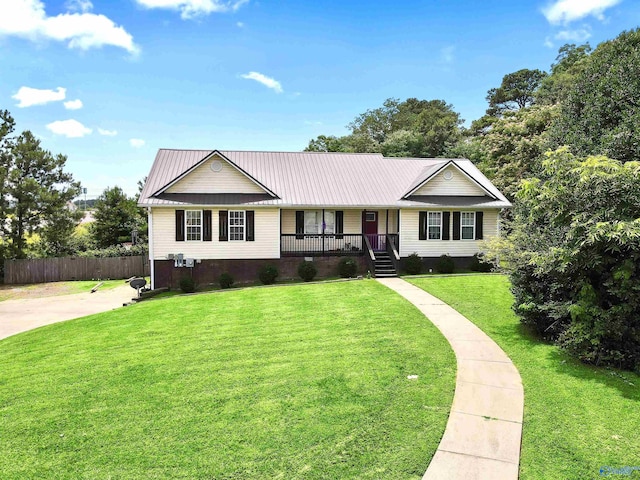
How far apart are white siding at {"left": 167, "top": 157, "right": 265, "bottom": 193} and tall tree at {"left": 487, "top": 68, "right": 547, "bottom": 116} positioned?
157 feet

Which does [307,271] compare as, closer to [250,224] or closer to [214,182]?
[250,224]

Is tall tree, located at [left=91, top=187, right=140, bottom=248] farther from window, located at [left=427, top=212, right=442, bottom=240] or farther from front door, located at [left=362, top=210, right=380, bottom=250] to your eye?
window, located at [left=427, top=212, right=442, bottom=240]

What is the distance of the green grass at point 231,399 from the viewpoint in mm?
4844

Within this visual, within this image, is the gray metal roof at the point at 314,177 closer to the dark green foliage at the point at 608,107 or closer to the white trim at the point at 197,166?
the white trim at the point at 197,166

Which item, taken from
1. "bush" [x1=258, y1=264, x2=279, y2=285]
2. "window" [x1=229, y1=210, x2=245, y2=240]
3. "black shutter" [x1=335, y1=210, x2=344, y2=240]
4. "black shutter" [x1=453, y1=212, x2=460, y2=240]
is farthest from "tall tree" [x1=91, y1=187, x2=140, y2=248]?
"black shutter" [x1=453, y1=212, x2=460, y2=240]

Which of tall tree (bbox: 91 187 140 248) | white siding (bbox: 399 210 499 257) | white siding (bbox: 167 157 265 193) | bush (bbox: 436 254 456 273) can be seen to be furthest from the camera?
tall tree (bbox: 91 187 140 248)

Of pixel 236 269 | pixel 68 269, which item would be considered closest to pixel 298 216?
pixel 236 269

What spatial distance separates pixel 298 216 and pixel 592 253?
51.0 ft

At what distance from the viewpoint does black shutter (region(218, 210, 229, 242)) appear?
1956 cm

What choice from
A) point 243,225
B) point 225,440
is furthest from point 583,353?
point 243,225

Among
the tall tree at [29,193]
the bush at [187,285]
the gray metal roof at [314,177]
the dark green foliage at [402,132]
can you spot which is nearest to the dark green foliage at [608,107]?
the gray metal roof at [314,177]

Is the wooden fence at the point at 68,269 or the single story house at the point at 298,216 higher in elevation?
the single story house at the point at 298,216

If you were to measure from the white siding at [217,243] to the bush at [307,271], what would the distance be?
1.49 metres

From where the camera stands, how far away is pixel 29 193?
25938 millimetres
